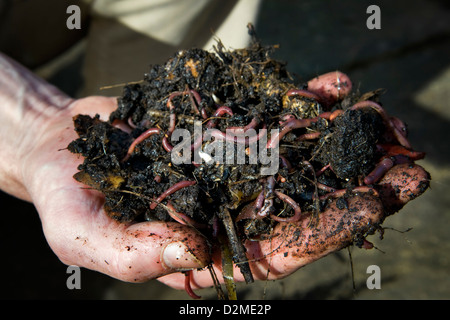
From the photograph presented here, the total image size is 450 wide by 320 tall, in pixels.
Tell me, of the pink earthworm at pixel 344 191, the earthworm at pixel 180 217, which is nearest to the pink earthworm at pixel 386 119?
the pink earthworm at pixel 344 191

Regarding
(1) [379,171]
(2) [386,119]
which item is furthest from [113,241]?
(2) [386,119]

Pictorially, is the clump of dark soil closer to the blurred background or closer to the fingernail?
the fingernail

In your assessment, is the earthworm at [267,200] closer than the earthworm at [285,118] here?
Yes

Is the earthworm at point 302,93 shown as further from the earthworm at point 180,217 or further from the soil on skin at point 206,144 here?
the earthworm at point 180,217

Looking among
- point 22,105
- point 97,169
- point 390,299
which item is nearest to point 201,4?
point 22,105

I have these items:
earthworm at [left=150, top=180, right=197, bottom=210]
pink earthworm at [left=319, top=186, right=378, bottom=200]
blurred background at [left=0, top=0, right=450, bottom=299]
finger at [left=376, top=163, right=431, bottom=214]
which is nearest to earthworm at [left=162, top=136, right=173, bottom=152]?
earthworm at [left=150, top=180, right=197, bottom=210]

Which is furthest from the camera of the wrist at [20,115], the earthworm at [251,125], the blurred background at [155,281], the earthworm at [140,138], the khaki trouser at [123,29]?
the blurred background at [155,281]

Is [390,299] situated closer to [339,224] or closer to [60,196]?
[339,224]

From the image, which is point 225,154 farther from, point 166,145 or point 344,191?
point 344,191
